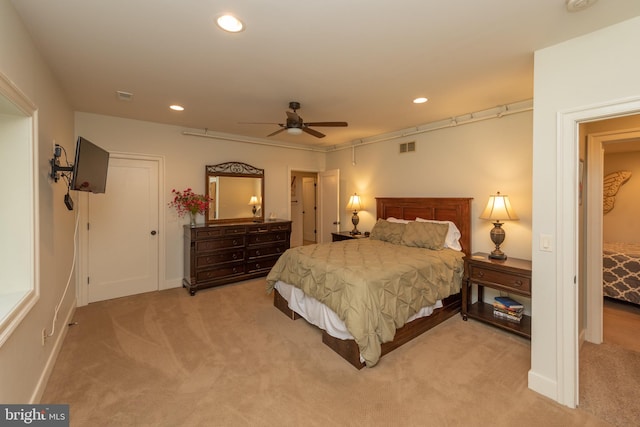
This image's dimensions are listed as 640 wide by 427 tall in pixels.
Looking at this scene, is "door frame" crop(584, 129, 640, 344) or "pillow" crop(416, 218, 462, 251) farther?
"pillow" crop(416, 218, 462, 251)

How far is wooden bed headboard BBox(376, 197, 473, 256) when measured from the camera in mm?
3642

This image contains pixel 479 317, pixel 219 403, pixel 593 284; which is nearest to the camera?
pixel 219 403

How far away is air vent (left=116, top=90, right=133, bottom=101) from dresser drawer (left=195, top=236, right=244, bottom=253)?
2.01m

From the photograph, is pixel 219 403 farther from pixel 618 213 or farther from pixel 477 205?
pixel 618 213

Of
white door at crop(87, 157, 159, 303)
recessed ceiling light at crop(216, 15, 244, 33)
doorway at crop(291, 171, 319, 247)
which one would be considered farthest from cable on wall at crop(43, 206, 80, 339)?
doorway at crop(291, 171, 319, 247)

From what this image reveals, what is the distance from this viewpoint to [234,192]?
4863 mm

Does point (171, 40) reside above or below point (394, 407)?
above

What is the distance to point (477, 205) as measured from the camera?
143 inches

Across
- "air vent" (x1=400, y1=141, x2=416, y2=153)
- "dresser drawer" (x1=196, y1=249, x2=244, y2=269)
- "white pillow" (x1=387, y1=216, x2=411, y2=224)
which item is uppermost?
"air vent" (x1=400, y1=141, x2=416, y2=153)

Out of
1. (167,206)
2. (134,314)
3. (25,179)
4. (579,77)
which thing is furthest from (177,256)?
(579,77)

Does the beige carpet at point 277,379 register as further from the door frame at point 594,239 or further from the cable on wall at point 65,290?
the door frame at point 594,239

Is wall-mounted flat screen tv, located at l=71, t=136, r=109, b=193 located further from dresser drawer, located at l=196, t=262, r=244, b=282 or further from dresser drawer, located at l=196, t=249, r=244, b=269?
dresser drawer, located at l=196, t=262, r=244, b=282

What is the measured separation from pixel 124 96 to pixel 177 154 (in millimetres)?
1340

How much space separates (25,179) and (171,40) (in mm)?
1350
